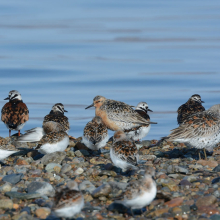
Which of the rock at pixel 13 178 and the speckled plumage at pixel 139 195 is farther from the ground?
the speckled plumage at pixel 139 195

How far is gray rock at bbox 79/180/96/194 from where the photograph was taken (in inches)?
324

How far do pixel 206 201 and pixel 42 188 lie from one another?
2.74m

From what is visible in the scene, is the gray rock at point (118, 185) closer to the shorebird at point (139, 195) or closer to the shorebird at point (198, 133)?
the shorebird at point (139, 195)

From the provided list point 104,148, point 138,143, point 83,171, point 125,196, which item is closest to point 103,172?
point 83,171

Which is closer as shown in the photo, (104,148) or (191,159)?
(191,159)

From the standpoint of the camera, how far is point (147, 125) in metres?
13.8

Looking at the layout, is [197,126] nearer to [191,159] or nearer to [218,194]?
[191,159]

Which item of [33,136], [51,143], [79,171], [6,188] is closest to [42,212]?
[6,188]

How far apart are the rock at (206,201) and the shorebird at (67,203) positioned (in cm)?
196

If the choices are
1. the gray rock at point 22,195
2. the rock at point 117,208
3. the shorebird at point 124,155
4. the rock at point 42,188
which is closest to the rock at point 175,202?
the rock at point 117,208

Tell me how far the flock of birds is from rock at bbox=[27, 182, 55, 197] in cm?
105

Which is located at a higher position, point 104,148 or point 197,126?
point 197,126

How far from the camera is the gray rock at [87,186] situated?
824 centimetres

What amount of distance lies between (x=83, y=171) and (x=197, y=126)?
300 cm
